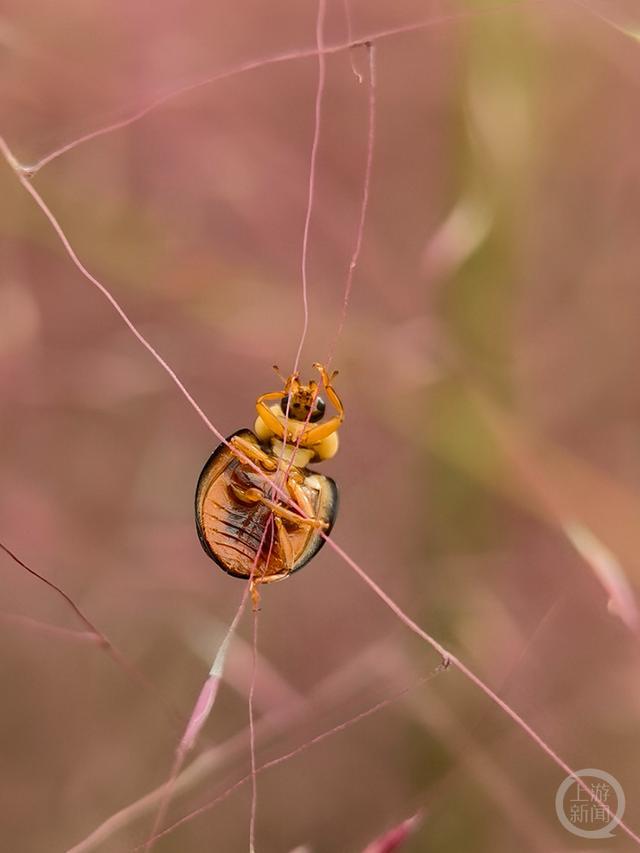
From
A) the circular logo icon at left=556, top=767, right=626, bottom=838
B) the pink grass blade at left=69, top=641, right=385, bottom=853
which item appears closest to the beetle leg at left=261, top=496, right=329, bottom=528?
the pink grass blade at left=69, top=641, right=385, bottom=853

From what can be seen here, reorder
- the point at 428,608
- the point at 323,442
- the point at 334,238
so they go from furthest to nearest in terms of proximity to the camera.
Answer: the point at 334,238, the point at 428,608, the point at 323,442

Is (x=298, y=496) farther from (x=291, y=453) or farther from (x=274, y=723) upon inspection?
(x=274, y=723)

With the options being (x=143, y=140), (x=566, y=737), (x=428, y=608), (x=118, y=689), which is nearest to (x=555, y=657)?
(x=566, y=737)

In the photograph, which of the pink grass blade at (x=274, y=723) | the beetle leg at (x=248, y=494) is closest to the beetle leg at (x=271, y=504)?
the beetle leg at (x=248, y=494)

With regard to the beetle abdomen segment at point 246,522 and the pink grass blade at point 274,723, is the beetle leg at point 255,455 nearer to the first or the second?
the beetle abdomen segment at point 246,522

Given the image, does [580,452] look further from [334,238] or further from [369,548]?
[334,238]

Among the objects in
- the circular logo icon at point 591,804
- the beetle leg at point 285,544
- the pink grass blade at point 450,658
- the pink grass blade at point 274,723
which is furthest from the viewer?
the circular logo icon at point 591,804
